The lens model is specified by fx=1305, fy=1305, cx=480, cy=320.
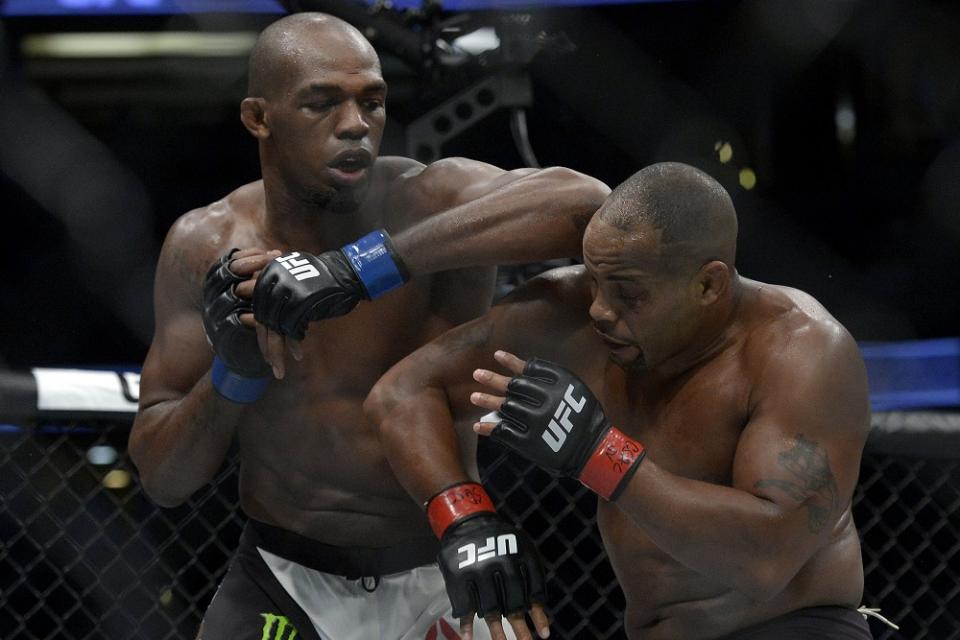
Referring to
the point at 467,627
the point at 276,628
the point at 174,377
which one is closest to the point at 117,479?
the point at 174,377

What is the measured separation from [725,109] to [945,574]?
1315mm

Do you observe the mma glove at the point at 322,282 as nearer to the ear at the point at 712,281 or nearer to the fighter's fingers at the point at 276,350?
the fighter's fingers at the point at 276,350

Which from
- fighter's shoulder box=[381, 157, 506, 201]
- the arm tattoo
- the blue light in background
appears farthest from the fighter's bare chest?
the blue light in background

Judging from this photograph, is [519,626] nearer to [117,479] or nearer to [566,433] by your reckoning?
[566,433]

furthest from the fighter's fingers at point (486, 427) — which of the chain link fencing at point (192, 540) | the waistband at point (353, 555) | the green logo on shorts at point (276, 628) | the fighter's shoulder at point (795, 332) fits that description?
the chain link fencing at point (192, 540)

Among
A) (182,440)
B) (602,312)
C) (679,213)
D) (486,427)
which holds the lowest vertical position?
(182,440)

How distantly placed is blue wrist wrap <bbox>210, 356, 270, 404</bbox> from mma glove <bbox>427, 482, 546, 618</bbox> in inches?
15.3

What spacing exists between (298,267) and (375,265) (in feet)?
0.37

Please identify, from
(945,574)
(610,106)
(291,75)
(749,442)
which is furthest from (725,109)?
(749,442)

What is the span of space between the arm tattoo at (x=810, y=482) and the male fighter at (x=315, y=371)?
0.49m

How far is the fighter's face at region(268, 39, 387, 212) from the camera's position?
1911 millimetres

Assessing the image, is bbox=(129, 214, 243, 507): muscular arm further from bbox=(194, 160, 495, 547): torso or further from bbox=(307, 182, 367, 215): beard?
bbox=(307, 182, 367, 215): beard

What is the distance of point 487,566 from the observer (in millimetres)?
1610

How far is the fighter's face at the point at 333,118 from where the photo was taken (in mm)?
1911
